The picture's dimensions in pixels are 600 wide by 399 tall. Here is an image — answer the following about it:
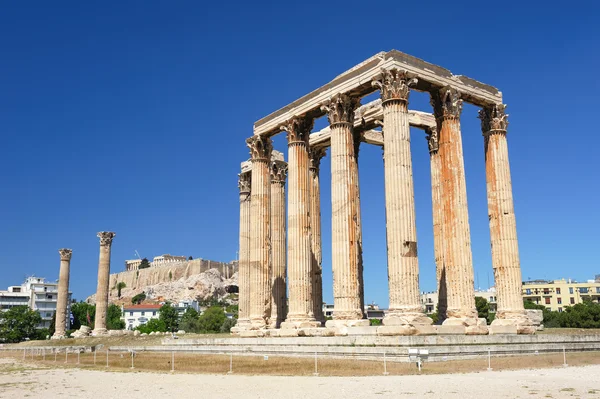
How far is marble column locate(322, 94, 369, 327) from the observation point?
3262 cm

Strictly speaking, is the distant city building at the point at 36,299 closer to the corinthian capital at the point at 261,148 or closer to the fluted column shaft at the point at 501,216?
the corinthian capital at the point at 261,148

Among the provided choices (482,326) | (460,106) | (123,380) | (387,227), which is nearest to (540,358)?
(482,326)

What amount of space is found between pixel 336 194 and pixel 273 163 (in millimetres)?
13928

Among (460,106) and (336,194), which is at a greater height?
(460,106)

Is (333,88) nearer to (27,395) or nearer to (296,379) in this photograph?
(296,379)

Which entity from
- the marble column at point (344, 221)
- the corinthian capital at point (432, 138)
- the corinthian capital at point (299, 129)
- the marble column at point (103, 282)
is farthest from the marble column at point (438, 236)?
the marble column at point (103, 282)

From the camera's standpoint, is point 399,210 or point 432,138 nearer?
point 399,210

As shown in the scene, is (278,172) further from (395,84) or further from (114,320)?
(114,320)

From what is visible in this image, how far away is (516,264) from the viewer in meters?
34.8

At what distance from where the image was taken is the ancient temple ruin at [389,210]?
30047 millimetres

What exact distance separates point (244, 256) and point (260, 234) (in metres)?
5.71

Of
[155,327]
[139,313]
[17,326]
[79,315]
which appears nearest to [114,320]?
[79,315]

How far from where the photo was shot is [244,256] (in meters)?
47.2

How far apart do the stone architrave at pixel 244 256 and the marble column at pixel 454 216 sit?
17.5 meters
